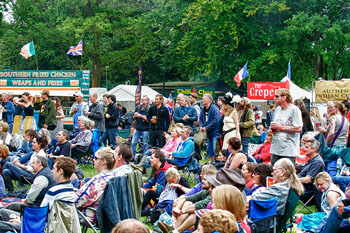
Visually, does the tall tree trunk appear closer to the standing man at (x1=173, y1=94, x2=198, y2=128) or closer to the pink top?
the standing man at (x1=173, y1=94, x2=198, y2=128)

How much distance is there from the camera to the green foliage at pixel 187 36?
92.5 feet

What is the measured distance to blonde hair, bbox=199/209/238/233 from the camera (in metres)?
3.07

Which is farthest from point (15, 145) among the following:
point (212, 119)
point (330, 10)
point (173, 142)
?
point (330, 10)

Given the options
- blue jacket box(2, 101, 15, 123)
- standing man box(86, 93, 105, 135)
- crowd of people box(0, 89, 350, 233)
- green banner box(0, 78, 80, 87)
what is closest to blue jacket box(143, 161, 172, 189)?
crowd of people box(0, 89, 350, 233)

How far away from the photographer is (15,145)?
10.8 m

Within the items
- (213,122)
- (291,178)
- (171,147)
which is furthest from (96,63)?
(291,178)

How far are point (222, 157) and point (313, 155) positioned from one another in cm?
199

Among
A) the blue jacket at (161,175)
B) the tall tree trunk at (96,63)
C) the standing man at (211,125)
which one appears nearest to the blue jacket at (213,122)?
the standing man at (211,125)

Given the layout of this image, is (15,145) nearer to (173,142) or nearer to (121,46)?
(173,142)

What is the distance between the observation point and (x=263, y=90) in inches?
814

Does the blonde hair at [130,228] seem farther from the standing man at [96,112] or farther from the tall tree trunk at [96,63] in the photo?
the tall tree trunk at [96,63]

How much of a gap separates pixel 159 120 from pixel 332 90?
8443 millimetres

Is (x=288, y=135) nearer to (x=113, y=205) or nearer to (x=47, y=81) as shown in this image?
(x=113, y=205)

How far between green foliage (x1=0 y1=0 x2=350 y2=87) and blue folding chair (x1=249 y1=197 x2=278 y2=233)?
23412 mm
